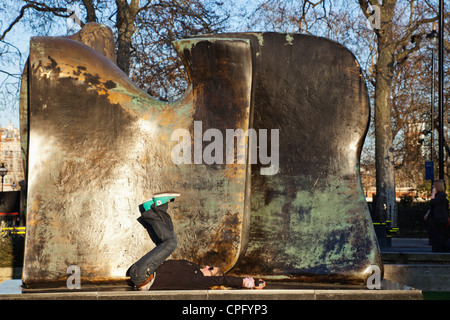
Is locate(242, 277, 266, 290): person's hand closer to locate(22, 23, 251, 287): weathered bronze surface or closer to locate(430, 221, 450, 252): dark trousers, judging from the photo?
locate(22, 23, 251, 287): weathered bronze surface

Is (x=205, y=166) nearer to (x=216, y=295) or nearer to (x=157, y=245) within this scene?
(x=157, y=245)

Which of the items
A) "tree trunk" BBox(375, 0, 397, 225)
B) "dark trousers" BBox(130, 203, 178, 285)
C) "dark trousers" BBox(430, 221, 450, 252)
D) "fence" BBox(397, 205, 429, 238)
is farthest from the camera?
"fence" BBox(397, 205, 429, 238)

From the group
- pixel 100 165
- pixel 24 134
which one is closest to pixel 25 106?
pixel 24 134

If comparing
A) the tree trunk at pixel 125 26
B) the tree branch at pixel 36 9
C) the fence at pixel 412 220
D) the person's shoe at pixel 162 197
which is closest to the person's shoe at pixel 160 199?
the person's shoe at pixel 162 197

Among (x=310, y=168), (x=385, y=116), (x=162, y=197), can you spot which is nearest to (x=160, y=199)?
(x=162, y=197)

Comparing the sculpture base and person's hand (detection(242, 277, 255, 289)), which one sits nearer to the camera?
the sculpture base

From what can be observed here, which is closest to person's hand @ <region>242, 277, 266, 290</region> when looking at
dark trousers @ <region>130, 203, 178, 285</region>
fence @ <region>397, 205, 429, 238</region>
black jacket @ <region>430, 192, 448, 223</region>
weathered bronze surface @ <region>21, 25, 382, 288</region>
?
weathered bronze surface @ <region>21, 25, 382, 288</region>

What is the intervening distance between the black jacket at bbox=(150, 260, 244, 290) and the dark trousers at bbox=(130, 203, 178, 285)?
95mm

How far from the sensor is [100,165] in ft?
18.6

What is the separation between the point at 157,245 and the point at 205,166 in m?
0.90

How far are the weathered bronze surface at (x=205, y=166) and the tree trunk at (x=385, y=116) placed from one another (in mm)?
13033

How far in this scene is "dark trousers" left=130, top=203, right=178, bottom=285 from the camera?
17.0 feet

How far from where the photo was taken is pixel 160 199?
5426 millimetres
